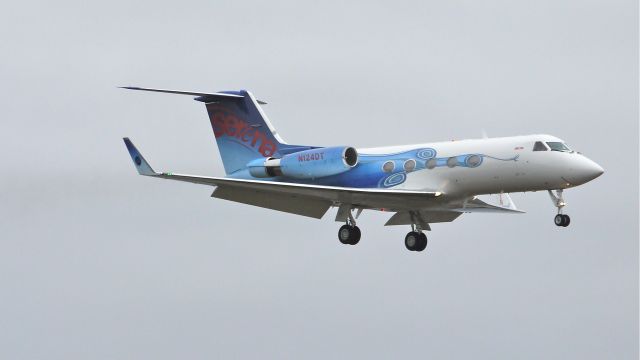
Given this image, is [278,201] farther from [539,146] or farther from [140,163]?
[539,146]

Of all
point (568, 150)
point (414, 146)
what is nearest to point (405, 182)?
point (414, 146)

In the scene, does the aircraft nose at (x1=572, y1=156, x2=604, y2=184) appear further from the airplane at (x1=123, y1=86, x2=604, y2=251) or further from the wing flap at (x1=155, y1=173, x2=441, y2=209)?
the wing flap at (x1=155, y1=173, x2=441, y2=209)

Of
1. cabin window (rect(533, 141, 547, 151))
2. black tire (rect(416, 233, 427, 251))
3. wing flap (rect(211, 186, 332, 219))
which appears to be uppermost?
cabin window (rect(533, 141, 547, 151))

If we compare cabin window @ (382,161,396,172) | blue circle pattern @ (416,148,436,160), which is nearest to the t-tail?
cabin window @ (382,161,396,172)

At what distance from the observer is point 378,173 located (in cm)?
4612

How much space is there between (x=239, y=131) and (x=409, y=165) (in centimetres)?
706

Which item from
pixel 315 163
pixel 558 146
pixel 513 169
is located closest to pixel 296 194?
pixel 315 163

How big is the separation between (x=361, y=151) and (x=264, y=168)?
3.18 m

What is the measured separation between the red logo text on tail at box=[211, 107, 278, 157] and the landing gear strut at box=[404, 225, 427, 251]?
17.8 ft

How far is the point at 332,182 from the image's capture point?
46.7 meters

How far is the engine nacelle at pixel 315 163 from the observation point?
46.6 m

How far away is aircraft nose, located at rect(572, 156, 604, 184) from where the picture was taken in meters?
43.4

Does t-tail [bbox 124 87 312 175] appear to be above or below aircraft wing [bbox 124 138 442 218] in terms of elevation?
above

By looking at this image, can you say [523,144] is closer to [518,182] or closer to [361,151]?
[518,182]
